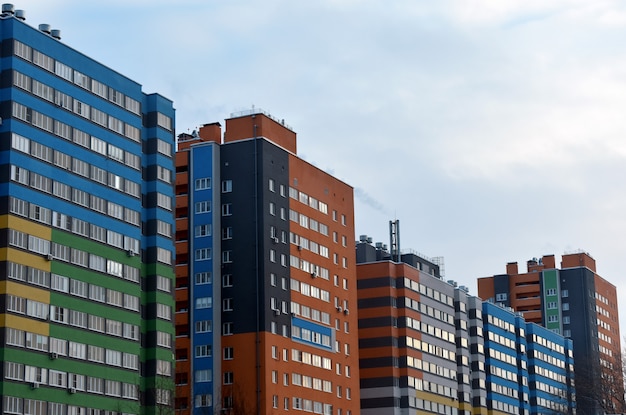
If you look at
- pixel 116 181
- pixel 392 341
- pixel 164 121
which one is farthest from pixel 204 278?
pixel 392 341

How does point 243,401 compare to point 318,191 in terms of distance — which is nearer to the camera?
point 243,401

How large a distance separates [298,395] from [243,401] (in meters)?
12.5

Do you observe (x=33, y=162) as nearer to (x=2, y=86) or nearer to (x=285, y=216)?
(x=2, y=86)

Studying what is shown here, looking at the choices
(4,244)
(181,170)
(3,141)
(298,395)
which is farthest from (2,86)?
(298,395)

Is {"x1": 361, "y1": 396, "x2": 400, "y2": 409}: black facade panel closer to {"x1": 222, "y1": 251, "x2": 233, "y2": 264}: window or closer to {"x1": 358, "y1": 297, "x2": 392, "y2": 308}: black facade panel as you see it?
{"x1": 358, "y1": 297, "x2": 392, "y2": 308}: black facade panel

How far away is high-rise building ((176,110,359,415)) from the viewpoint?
500 feet

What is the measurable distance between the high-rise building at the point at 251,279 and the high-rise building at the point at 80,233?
19.2 m

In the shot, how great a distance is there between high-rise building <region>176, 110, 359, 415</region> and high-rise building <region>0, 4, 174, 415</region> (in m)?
19.2

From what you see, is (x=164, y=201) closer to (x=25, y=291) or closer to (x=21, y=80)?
(x=21, y=80)

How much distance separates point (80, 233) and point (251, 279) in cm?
3575

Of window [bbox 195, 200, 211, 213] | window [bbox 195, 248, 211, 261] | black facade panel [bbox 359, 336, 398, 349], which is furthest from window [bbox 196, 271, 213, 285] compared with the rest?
black facade panel [bbox 359, 336, 398, 349]

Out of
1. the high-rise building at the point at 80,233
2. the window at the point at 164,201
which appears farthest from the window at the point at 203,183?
the window at the point at 164,201

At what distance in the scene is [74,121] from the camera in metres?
124

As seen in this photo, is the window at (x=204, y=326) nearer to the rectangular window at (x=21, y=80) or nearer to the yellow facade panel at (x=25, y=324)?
the yellow facade panel at (x=25, y=324)
